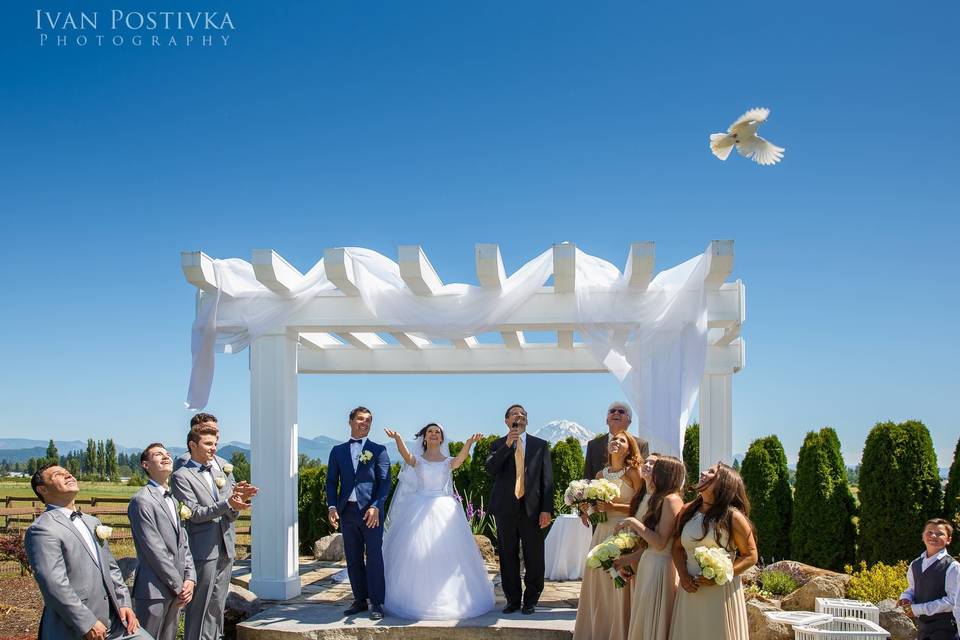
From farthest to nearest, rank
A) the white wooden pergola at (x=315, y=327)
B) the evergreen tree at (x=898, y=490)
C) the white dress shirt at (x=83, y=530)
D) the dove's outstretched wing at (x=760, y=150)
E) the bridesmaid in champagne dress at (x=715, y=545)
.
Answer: the evergreen tree at (x=898, y=490) < the white wooden pergola at (x=315, y=327) < the dove's outstretched wing at (x=760, y=150) < the bridesmaid in champagne dress at (x=715, y=545) < the white dress shirt at (x=83, y=530)

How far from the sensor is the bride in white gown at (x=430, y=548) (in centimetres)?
695

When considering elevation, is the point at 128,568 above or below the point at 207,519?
below

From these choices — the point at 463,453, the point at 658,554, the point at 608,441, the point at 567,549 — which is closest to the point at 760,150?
the point at 608,441

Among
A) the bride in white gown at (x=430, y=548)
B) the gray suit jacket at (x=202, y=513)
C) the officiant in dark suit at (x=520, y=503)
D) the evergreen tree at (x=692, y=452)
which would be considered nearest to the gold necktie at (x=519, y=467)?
the officiant in dark suit at (x=520, y=503)

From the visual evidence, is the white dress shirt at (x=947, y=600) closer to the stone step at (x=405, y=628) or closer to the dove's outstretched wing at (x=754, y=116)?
the stone step at (x=405, y=628)

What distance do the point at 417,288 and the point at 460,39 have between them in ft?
10.7

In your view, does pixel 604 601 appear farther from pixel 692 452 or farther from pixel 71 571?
pixel 692 452

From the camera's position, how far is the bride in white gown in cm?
695

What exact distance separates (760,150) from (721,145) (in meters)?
0.32

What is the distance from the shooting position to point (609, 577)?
604 centimetres

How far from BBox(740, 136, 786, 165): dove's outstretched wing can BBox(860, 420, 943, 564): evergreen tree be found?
15.7 ft

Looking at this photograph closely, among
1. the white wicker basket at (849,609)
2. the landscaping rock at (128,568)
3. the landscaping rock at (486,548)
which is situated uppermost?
the landscaping rock at (128,568)

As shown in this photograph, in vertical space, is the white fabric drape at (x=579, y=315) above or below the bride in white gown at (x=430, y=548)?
above

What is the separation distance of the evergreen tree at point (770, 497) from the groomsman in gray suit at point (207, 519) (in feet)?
24.9
